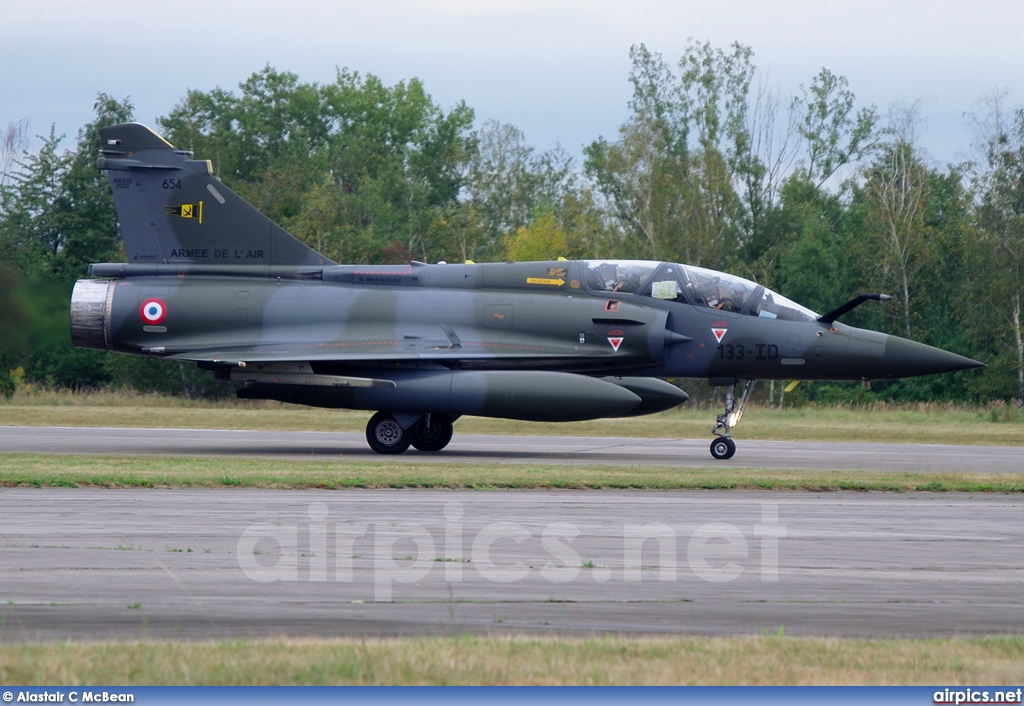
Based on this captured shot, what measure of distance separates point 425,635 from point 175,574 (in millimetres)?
2467

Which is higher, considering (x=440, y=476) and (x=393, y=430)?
(x=393, y=430)

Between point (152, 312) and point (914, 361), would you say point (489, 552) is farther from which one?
point (152, 312)

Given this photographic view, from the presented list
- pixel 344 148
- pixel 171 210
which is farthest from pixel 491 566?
pixel 344 148

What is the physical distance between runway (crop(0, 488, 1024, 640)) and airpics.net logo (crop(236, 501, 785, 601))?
2cm

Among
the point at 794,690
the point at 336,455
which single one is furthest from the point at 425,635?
the point at 336,455

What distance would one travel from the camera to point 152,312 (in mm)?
20531

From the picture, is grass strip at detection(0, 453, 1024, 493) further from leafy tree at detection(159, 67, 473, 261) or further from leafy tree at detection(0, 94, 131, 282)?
leafy tree at detection(159, 67, 473, 261)

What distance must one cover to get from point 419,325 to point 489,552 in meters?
11.3

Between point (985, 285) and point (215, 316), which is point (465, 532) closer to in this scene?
point (215, 316)

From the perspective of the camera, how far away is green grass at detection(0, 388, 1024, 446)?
2697 cm

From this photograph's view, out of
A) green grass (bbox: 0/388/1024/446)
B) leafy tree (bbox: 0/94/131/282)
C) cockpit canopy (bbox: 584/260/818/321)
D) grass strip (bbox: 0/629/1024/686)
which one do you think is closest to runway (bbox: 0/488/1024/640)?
grass strip (bbox: 0/629/1024/686)

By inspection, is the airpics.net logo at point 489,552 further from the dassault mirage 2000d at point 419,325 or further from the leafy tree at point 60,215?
the leafy tree at point 60,215

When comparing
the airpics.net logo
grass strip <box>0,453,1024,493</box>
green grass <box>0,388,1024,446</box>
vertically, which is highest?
the airpics.net logo

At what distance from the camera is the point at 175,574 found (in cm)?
801
